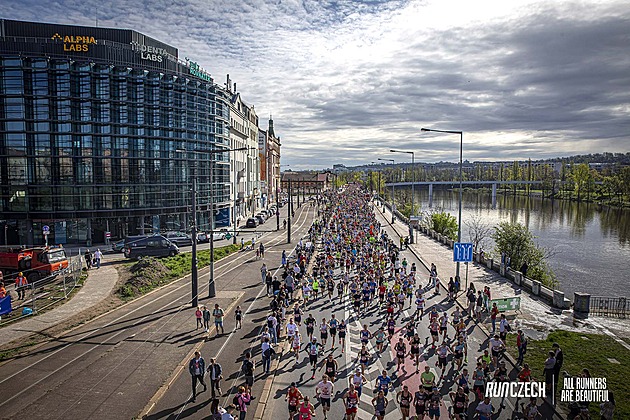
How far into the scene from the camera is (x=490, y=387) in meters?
14.4

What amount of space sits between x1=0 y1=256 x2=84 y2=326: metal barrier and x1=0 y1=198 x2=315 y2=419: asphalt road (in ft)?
13.4

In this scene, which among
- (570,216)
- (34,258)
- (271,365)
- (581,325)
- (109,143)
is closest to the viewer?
(271,365)

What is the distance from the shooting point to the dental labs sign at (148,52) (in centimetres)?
5079

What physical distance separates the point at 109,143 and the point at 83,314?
1226 inches

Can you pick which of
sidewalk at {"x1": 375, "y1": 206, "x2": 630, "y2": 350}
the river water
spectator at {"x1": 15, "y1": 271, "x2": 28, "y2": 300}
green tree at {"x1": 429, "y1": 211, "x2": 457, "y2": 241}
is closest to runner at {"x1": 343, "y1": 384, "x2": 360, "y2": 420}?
sidewalk at {"x1": 375, "y1": 206, "x2": 630, "y2": 350}

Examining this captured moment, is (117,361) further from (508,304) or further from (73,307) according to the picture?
(508,304)

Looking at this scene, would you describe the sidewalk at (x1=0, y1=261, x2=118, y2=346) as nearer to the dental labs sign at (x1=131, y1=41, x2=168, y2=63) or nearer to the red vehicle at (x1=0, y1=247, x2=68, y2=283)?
the red vehicle at (x1=0, y1=247, x2=68, y2=283)

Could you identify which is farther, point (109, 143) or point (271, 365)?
point (109, 143)

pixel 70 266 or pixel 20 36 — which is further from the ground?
pixel 20 36

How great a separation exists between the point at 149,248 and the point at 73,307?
14.6 m

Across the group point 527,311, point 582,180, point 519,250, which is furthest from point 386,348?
point 582,180

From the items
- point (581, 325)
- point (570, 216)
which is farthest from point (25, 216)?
point (570, 216)

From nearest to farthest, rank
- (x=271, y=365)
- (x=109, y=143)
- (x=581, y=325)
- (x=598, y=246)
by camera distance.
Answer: (x=271, y=365) → (x=581, y=325) → (x=109, y=143) → (x=598, y=246)

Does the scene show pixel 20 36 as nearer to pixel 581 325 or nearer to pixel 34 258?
pixel 34 258
